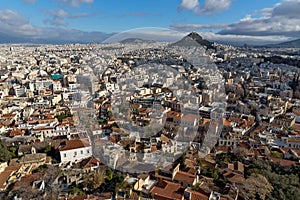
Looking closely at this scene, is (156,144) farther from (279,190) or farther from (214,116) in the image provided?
(214,116)

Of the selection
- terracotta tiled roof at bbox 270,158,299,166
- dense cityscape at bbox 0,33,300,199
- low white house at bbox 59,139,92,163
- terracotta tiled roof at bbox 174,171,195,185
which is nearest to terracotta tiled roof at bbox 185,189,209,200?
dense cityscape at bbox 0,33,300,199

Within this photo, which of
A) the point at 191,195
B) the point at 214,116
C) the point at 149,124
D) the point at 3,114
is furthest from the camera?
the point at 3,114

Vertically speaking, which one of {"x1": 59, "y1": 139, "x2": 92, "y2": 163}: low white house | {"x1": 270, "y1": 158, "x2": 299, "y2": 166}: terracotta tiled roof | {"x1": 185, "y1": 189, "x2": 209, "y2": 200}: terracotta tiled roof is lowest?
{"x1": 270, "y1": 158, "x2": 299, "y2": 166}: terracotta tiled roof

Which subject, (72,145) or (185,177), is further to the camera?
(72,145)

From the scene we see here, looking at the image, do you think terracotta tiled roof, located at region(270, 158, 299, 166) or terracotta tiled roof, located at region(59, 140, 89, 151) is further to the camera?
terracotta tiled roof, located at region(59, 140, 89, 151)

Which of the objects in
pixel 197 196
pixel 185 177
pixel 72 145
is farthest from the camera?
pixel 72 145

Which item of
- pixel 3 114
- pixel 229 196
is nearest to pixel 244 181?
pixel 229 196

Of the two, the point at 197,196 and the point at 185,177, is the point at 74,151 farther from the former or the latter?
the point at 197,196

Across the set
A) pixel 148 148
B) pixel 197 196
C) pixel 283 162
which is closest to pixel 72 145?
pixel 148 148

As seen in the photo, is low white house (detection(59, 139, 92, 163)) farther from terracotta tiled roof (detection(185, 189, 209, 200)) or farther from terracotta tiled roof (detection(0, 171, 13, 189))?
terracotta tiled roof (detection(185, 189, 209, 200))
